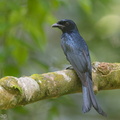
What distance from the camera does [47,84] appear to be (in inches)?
133

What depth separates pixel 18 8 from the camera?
4406 mm

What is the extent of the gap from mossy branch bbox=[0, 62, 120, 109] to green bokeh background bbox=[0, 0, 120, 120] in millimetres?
559

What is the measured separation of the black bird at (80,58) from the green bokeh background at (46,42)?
0.22 meters

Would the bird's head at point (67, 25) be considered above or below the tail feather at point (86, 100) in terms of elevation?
above

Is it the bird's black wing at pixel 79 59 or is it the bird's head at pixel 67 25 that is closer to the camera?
the bird's black wing at pixel 79 59

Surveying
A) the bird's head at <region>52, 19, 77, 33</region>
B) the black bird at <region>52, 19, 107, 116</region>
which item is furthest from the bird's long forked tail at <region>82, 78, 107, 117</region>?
the bird's head at <region>52, 19, 77, 33</region>

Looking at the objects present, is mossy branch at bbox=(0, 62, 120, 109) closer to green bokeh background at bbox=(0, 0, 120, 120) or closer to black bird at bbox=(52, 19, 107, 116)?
black bird at bbox=(52, 19, 107, 116)

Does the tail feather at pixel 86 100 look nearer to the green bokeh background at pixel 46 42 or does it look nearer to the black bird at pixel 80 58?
the black bird at pixel 80 58

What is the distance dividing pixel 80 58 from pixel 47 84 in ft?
4.21

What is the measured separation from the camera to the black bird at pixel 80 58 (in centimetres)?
380

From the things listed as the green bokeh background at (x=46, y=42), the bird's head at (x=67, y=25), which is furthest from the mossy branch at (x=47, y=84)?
the bird's head at (x=67, y=25)

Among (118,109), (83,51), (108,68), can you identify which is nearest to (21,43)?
(83,51)

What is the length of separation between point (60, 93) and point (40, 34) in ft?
4.90

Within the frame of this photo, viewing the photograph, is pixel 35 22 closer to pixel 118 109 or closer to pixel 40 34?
pixel 40 34
